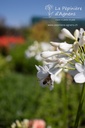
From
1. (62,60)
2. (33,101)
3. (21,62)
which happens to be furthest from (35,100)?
(21,62)

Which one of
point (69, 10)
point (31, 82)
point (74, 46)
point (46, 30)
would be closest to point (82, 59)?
point (74, 46)

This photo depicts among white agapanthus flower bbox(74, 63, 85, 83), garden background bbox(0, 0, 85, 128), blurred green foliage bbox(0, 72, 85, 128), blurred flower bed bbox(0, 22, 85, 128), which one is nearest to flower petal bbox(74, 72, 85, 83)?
white agapanthus flower bbox(74, 63, 85, 83)

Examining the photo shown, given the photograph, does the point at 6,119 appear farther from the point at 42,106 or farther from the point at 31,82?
the point at 31,82

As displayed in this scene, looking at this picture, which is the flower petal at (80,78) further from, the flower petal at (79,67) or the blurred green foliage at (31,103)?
Result: the blurred green foliage at (31,103)

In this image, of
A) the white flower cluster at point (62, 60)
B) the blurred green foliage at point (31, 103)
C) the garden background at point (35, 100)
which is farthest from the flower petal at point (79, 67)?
the blurred green foliage at point (31, 103)

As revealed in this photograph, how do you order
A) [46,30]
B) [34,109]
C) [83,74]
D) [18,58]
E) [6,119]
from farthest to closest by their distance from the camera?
[46,30], [18,58], [34,109], [6,119], [83,74]

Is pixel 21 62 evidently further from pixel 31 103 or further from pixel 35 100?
pixel 31 103

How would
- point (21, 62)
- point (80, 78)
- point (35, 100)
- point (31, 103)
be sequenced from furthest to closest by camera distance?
point (21, 62) → point (35, 100) → point (31, 103) → point (80, 78)

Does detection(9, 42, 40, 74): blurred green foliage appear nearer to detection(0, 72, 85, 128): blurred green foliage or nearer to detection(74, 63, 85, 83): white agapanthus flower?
detection(0, 72, 85, 128): blurred green foliage
